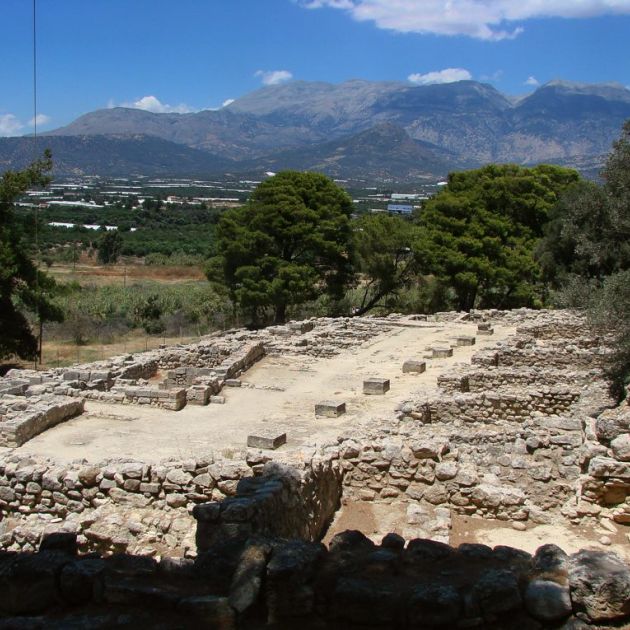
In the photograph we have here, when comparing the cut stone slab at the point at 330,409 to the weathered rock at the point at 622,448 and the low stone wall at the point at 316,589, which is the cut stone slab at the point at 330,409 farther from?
the low stone wall at the point at 316,589

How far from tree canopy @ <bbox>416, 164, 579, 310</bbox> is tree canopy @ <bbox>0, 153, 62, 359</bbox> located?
1728 centimetres

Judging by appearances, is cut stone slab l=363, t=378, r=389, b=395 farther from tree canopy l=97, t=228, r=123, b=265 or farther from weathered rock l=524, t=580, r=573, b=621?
tree canopy l=97, t=228, r=123, b=265

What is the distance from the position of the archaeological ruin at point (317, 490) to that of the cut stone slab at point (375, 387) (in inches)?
1.9

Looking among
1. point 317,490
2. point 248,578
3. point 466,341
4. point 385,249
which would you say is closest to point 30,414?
point 317,490

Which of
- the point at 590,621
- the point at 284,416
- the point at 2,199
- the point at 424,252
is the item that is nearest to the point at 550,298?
the point at 424,252

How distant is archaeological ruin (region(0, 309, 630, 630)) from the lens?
205 inches

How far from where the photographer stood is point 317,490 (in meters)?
9.72

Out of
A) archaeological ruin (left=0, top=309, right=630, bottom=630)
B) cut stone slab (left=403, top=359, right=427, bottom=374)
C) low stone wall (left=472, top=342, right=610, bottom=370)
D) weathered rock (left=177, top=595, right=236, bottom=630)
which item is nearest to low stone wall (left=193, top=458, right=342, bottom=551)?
archaeological ruin (left=0, top=309, right=630, bottom=630)

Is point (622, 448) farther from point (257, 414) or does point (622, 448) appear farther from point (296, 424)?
point (257, 414)

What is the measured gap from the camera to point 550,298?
106 ft

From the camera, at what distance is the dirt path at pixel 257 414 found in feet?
42.9

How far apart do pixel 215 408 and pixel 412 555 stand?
34.9 feet

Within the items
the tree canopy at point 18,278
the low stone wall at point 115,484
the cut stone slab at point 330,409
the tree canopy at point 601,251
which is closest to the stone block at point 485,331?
the tree canopy at point 601,251

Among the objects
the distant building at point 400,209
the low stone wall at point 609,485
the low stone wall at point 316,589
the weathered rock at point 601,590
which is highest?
the distant building at point 400,209
